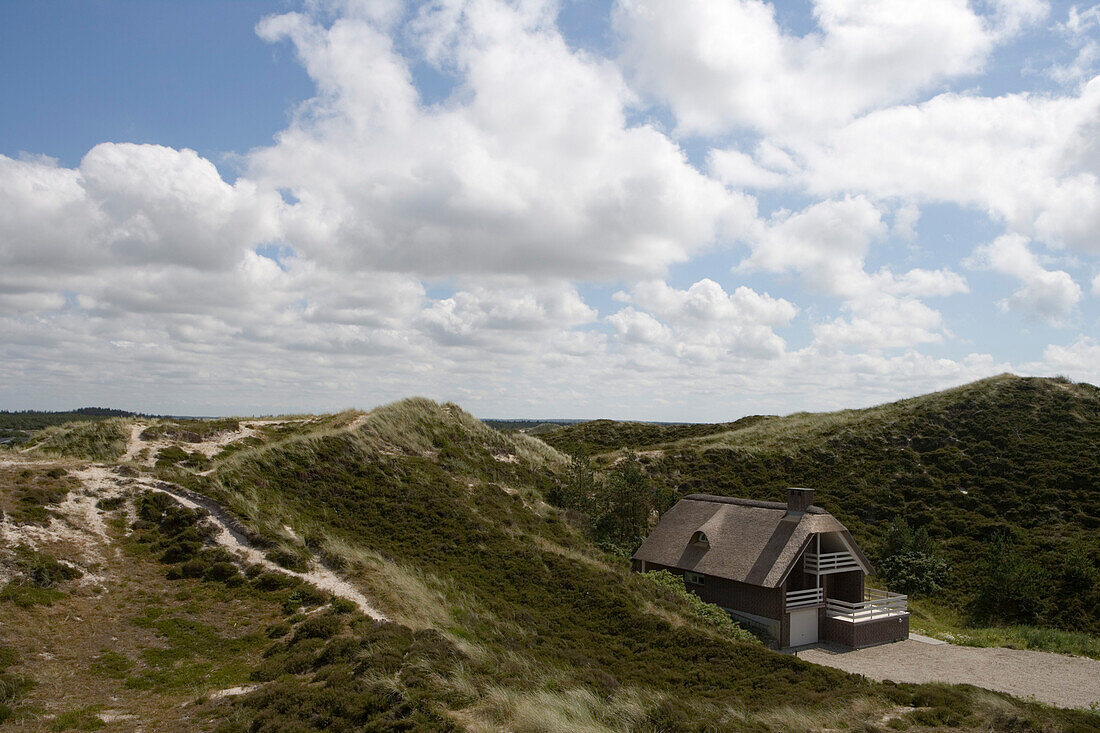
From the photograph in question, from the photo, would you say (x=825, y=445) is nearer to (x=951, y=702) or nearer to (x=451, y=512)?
(x=451, y=512)

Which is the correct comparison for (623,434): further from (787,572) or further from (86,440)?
(86,440)

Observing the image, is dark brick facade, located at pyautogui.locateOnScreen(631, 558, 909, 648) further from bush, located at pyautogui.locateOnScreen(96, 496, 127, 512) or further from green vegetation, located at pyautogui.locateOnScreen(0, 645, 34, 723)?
bush, located at pyautogui.locateOnScreen(96, 496, 127, 512)

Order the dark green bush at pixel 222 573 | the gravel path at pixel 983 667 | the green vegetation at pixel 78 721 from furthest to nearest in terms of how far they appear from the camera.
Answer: the dark green bush at pixel 222 573 → the gravel path at pixel 983 667 → the green vegetation at pixel 78 721

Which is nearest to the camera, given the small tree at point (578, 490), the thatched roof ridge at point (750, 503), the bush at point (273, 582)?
the bush at point (273, 582)

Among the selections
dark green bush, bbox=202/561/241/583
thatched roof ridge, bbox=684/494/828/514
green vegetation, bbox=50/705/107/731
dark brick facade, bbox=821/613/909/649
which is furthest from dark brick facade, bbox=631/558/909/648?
green vegetation, bbox=50/705/107/731

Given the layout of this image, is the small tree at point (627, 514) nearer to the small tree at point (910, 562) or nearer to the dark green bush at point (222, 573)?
the small tree at point (910, 562)

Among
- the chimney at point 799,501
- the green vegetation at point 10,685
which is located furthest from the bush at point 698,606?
the green vegetation at point 10,685

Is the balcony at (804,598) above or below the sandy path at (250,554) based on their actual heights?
below
